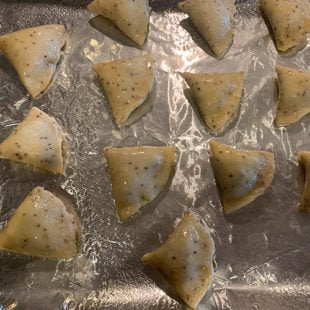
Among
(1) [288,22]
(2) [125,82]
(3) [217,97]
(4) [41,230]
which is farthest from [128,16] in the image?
(4) [41,230]

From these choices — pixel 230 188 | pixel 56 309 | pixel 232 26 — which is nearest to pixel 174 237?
pixel 230 188

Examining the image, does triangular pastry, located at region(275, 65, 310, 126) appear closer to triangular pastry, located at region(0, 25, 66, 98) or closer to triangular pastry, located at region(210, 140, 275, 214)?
triangular pastry, located at region(210, 140, 275, 214)

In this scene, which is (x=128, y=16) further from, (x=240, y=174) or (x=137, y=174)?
(x=240, y=174)

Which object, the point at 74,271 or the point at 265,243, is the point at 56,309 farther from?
the point at 265,243

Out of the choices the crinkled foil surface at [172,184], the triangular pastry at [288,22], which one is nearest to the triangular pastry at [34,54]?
the crinkled foil surface at [172,184]

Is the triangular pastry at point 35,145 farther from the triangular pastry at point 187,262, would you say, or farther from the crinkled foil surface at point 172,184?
the triangular pastry at point 187,262

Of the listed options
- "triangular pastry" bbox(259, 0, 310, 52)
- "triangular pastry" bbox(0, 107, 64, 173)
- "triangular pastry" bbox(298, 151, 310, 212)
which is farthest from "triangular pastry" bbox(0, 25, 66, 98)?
"triangular pastry" bbox(298, 151, 310, 212)

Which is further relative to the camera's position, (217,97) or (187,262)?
(217,97)
